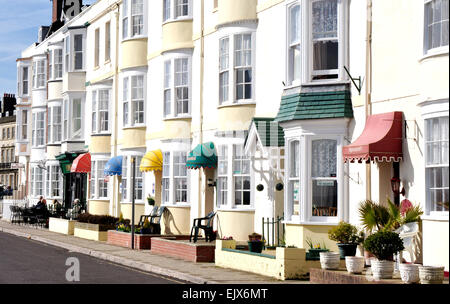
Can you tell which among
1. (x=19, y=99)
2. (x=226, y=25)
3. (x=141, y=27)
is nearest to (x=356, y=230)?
(x=226, y=25)

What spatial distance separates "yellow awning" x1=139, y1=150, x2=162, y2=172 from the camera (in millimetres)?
32094

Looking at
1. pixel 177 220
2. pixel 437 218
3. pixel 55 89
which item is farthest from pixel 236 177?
pixel 55 89

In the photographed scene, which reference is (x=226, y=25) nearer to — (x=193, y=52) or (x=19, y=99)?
(x=193, y=52)

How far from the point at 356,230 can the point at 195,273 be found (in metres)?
4.21

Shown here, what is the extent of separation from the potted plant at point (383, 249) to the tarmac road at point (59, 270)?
16.9 feet

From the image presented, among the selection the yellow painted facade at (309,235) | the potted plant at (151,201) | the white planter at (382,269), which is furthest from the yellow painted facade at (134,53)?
the white planter at (382,269)

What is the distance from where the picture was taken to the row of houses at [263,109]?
18672 mm

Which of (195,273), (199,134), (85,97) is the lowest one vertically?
(195,273)

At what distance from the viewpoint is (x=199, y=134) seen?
2977cm

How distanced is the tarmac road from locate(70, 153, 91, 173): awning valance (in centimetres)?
1051

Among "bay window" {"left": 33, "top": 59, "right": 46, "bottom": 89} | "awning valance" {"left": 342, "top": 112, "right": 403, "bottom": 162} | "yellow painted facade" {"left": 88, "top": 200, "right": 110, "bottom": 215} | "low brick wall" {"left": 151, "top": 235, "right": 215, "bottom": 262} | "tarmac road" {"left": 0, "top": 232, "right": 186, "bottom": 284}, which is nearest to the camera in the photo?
"awning valance" {"left": 342, "top": 112, "right": 403, "bottom": 162}

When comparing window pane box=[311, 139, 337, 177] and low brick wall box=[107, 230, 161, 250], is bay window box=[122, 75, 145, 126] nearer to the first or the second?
low brick wall box=[107, 230, 161, 250]

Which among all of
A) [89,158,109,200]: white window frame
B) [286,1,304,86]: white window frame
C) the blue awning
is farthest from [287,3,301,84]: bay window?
[89,158,109,200]: white window frame

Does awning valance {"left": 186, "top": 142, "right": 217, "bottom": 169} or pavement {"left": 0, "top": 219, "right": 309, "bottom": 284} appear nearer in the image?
pavement {"left": 0, "top": 219, "right": 309, "bottom": 284}
